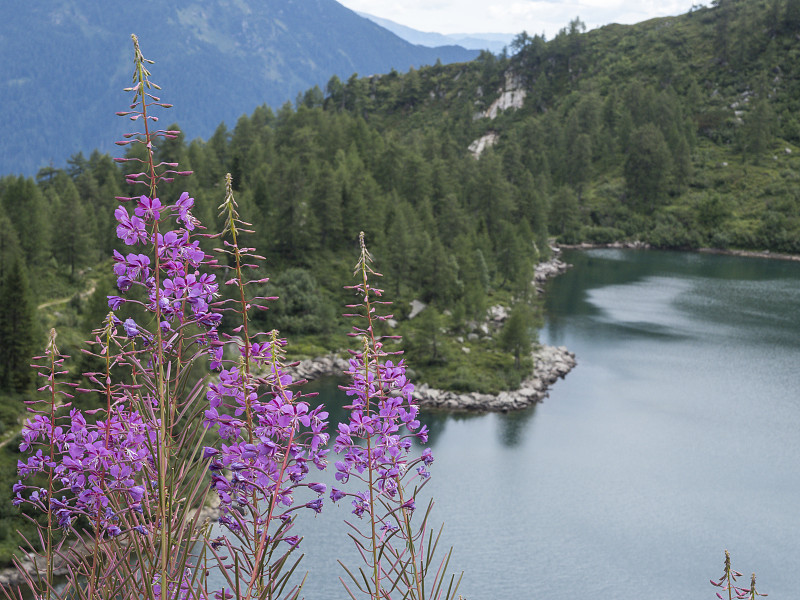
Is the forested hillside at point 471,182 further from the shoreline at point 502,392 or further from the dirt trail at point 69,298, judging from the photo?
the shoreline at point 502,392

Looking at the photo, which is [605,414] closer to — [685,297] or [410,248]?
[410,248]

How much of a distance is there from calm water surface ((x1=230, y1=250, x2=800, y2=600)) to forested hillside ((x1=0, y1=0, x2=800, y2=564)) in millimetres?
5820

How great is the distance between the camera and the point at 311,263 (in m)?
49.5

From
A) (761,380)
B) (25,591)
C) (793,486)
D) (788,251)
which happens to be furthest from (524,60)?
(25,591)

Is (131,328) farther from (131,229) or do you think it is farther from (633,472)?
(633,472)

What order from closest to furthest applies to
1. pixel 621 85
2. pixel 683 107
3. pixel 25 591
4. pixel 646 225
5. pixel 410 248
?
pixel 25 591, pixel 410 248, pixel 646 225, pixel 683 107, pixel 621 85

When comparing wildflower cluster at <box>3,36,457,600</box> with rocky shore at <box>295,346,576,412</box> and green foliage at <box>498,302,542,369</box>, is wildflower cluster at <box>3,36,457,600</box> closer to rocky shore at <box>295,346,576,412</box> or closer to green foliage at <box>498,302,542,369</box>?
rocky shore at <box>295,346,576,412</box>

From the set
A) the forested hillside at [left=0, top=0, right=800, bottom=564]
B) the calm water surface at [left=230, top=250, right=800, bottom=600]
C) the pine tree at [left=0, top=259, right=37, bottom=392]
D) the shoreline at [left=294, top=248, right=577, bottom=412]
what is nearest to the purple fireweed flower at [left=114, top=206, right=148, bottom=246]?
the forested hillside at [left=0, top=0, right=800, bottom=564]

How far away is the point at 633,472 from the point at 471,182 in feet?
122

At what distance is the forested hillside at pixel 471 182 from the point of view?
42.3 m

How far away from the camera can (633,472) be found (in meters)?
29.1

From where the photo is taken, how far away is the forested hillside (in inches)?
1666

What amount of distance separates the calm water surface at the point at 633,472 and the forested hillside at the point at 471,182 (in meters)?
5.82

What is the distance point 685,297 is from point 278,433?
2218 inches
